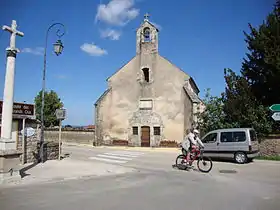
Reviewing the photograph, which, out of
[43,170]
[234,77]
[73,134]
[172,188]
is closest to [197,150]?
[172,188]

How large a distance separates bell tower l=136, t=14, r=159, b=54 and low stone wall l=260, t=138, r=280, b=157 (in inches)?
589

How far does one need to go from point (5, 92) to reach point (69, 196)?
383 cm

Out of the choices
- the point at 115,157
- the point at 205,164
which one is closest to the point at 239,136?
the point at 205,164

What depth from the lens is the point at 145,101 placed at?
92.4ft

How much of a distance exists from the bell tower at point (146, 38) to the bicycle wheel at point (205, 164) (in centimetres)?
1840

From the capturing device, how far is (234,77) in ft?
64.4

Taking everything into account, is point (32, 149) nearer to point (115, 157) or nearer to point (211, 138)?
point (115, 157)

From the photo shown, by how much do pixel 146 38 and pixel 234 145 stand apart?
17515 mm

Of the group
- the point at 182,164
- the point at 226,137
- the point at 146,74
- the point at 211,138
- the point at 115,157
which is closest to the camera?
the point at 182,164

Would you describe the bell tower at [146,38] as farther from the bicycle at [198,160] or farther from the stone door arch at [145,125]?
the bicycle at [198,160]

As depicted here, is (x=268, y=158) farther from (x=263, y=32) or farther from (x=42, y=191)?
(x=42, y=191)

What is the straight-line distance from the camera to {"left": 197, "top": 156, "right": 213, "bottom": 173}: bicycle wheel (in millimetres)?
11734

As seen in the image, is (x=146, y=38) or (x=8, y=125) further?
(x=146, y=38)

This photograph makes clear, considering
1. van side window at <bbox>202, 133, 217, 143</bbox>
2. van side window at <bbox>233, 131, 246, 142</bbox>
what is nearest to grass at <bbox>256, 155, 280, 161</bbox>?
van side window at <bbox>233, 131, 246, 142</bbox>
